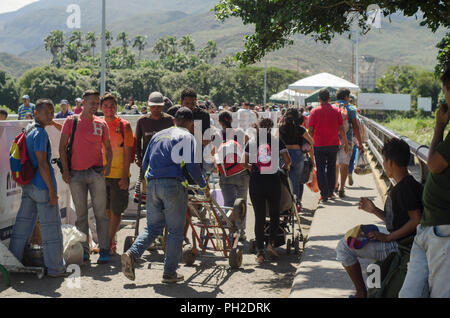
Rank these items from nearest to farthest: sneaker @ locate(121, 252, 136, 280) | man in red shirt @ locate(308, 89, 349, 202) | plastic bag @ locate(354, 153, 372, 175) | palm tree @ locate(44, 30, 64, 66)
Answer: sneaker @ locate(121, 252, 136, 280) < man in red shirt @ locate(308, 89, 349, 202) < plastic bag @ locate(354, 153, 372, 175) < palm tree @ locate(44, 30, 64, 66)

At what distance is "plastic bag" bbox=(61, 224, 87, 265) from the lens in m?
7.40

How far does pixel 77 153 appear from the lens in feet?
24.9

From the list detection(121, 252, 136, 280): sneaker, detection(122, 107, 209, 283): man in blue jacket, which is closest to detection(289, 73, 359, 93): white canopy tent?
detection(122, 107, 209, 283): man in blue jacket

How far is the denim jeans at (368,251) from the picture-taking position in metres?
4.82

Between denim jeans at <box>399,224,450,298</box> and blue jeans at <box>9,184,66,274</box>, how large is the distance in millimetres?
4097

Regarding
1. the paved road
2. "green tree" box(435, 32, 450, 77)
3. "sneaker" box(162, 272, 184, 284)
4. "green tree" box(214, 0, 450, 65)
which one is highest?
"green tree" box(214, 0, 450, 65)

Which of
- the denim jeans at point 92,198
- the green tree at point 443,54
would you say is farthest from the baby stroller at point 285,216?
the green tree at point 443,54

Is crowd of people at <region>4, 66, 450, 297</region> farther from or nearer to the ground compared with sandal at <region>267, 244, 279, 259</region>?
farther from the ground

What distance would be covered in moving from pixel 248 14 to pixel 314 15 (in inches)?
35.3

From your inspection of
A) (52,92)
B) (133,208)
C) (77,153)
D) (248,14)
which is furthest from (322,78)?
(52,92)

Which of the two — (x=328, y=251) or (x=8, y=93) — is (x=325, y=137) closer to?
(x=328, y=251)

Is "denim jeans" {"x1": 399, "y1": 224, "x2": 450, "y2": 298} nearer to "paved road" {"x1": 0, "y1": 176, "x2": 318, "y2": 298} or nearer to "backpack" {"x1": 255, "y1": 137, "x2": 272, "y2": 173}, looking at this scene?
"paved road" {"x1": 0, "y1": 176, "x2": 318, "y2": 298}

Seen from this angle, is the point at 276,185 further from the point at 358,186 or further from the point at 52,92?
the point at 52,92

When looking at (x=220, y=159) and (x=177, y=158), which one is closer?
(x=177, y=158)
